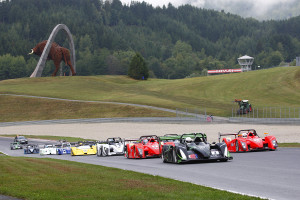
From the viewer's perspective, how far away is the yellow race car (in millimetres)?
38188

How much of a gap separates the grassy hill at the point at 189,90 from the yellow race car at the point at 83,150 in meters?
49.8

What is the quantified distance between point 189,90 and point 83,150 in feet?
313

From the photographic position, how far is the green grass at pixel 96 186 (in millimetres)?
12875

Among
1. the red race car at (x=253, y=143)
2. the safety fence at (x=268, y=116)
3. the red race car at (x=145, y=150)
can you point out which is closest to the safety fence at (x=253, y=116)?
the safety fence at (x=268, y=116)

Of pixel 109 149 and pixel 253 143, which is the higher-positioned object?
pixel 253 143

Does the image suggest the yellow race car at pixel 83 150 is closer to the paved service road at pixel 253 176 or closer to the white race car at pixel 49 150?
the white race car at pixel 49 150

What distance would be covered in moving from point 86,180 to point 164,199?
5.09 meters

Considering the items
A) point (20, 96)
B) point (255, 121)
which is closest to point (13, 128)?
point (20, 96)

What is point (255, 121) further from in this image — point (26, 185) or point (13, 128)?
point (26, 185)

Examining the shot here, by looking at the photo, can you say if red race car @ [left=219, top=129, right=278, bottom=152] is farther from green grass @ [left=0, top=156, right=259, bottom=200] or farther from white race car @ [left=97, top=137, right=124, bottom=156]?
green grass @ [left=0, top=156, right=259, bottom=200]

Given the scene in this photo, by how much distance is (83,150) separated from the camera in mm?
38594

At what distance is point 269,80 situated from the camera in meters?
132

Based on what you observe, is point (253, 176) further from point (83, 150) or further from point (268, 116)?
point (268, 116)

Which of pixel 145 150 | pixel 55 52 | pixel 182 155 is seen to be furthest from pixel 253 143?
pixel 55 52
